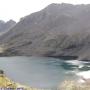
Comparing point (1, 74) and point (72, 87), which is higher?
point (1, 74)

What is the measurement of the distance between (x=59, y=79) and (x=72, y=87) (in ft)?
190

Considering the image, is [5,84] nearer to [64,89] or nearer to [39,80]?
[64,89]

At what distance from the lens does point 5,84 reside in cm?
5922

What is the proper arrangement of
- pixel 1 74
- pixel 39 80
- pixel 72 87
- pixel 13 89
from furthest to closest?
pixel 39 80 < pixel 72 87 < pixel 1 74 < pixel 13 89

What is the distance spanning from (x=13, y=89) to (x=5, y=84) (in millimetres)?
3389

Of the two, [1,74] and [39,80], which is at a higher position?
[1,74]

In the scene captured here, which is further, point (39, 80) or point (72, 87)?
point (39, 80)

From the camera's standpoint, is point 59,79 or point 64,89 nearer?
point 64,89

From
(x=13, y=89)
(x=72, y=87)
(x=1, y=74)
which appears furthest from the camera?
(x=72, y=87)

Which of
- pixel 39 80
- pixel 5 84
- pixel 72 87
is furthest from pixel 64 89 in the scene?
pixel 39 80

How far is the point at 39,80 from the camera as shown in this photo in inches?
4845

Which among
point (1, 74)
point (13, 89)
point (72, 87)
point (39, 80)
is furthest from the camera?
point (39, 80)

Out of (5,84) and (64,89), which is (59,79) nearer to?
(64,89)

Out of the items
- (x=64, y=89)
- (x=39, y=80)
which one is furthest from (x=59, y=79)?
(x=64, y=89)
